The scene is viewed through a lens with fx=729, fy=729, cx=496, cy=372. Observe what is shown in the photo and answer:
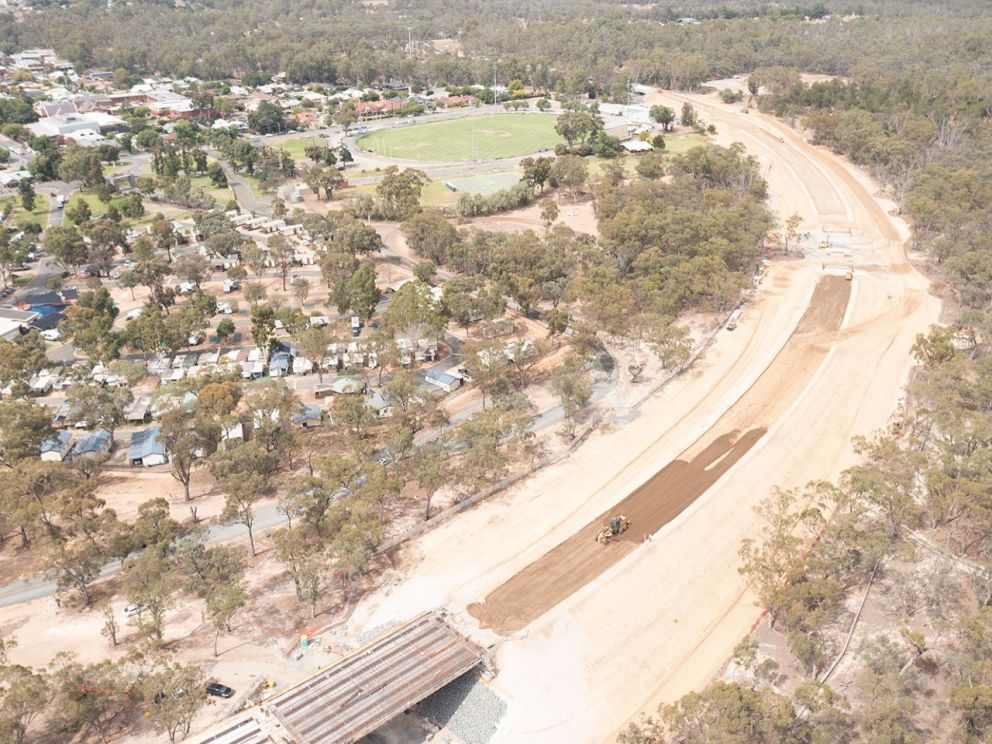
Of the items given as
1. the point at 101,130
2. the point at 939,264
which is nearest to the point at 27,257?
the point at 101,130

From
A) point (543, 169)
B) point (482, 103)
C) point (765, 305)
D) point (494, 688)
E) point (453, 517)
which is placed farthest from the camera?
point (482, 103)

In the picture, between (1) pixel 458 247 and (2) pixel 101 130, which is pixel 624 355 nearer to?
(1) pixel 458 247

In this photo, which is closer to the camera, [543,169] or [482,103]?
[543,169]

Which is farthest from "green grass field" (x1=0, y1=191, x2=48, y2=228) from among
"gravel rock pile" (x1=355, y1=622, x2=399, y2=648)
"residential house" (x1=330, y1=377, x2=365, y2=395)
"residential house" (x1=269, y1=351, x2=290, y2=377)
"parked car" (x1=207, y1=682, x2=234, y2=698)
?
"gravel rock pile" (x1=355, y1=622, x2=399, y2=648)

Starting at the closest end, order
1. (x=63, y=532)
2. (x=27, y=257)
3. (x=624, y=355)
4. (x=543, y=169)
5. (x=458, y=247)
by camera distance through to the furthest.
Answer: (x=63, y=532), (x=624, y=355), (x=458, y=247), (x=27, y=257), (x=543, y=169)

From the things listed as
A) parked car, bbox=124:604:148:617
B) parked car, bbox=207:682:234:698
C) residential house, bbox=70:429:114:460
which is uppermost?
parked car, bbox=207:682:234:698

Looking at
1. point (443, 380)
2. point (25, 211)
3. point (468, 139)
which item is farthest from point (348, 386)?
point (468, 139)

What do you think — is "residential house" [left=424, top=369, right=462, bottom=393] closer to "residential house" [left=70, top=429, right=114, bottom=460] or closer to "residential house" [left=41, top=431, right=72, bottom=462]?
"residential house" [left=70, top=429, right=114, bottom=460]
